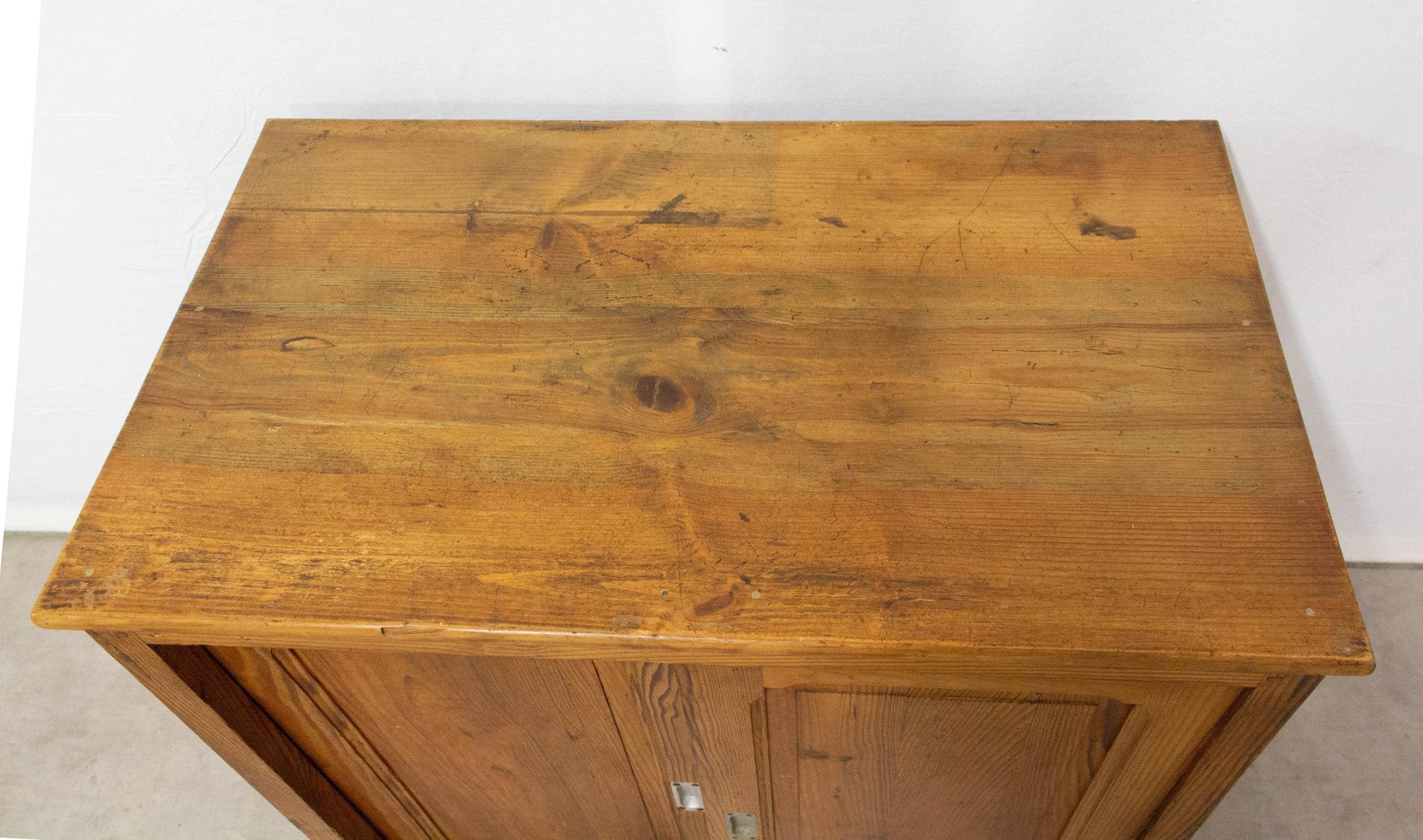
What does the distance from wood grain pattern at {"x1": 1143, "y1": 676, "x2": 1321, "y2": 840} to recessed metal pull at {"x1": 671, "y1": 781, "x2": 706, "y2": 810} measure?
391 mm

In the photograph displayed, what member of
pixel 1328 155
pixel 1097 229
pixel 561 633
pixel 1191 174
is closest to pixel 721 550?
pixel 561 633

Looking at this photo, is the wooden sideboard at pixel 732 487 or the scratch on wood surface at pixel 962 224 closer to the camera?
the wooden sideboard at pixel 732 487

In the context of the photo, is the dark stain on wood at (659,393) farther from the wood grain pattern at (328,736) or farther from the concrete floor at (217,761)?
the concrete floor at (217,761)

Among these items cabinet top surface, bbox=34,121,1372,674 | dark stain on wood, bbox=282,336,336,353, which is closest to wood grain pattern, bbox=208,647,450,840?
cabinet top surface, bbox=34,121,1372,674

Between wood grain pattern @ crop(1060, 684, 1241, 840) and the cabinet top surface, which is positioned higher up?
the cabinet top surface

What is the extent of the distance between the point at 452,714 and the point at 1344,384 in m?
1.05

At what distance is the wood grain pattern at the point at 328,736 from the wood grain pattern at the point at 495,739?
1 cm

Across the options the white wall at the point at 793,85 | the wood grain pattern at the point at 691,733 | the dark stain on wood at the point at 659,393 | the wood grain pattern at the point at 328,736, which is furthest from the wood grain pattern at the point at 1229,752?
the wood grain pattern at the point at 328,736

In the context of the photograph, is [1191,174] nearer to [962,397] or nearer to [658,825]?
[962,397]

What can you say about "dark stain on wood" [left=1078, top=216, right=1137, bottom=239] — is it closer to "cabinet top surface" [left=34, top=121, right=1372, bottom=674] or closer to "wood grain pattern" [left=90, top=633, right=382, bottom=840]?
"cabinet top surface" [left=34, top=121, right=1372, bottom=674]

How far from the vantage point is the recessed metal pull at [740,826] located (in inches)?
36.1

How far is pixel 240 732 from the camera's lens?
0.80 meters

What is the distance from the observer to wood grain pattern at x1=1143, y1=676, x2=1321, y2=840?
640 millimetres

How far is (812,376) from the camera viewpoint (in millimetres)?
730
